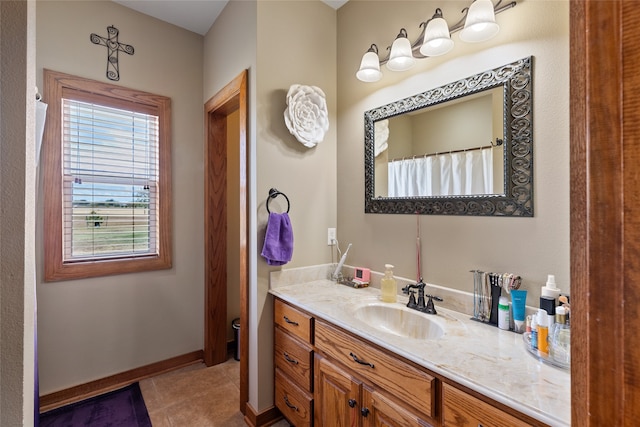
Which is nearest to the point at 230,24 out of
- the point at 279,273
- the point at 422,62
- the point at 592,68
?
the point at 422,62

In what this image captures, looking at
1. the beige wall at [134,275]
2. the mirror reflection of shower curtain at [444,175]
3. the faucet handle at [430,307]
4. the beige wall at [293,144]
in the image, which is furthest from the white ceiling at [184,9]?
the faucet handle at [430,307]


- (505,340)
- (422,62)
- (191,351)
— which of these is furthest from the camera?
(191,351)

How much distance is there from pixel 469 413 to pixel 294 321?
3.21 feet

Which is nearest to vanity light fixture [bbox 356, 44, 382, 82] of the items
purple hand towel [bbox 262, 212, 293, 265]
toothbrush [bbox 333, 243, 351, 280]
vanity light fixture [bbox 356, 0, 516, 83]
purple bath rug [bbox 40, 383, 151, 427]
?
vanity light fixture [bbox 356, 0, 516, 83]

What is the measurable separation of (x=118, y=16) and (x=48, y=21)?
1.42 feet

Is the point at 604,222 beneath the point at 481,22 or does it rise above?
beneath

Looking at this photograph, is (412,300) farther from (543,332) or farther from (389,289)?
(543,332)

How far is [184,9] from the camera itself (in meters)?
2.28

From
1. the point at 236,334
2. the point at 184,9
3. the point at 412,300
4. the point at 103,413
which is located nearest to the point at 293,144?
the point at 412,300

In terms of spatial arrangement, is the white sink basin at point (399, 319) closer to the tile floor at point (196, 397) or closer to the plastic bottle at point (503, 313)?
the plastic bottle at point (503, 313)

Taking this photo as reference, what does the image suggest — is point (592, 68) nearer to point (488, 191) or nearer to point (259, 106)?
point (488, 191)

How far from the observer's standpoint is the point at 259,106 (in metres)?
1.84

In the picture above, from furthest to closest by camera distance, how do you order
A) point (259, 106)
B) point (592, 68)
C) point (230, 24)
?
1. point (230, 24)
2. point (259, 106)
3. point (592, 68)

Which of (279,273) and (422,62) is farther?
(279,273)
